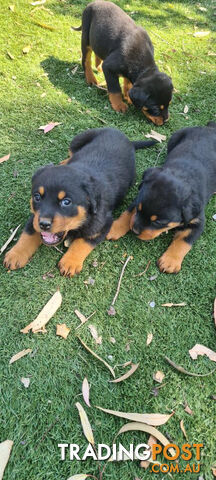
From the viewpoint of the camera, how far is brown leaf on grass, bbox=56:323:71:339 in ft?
9.12

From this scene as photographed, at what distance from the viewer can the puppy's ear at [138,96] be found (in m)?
4.45

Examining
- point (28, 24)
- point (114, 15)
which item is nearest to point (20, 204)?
point (114, 15)

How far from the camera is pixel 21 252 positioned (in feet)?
9.88

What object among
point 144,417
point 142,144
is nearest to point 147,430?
point 144,417

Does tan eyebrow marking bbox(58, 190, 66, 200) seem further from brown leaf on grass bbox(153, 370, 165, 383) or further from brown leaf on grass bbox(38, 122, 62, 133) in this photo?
brown leaf on grass bbox(38, 122, 62, 133)

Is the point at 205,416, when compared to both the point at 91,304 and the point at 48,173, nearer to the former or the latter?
the point at 91,304

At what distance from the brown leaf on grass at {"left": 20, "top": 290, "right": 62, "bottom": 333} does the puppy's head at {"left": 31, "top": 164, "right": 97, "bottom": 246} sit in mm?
473

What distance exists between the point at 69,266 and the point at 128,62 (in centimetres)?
297

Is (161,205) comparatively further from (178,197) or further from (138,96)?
(138,96)

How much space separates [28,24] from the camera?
5676 millimetres

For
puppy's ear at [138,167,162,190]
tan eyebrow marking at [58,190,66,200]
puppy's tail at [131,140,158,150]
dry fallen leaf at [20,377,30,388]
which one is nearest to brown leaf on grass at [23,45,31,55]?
puppy's tail at [131,140,158,150]

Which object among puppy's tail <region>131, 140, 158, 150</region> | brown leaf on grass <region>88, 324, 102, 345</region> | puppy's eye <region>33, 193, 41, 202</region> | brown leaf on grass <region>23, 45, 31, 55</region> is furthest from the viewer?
brown leaf on grass <region>23, 45, 31, 55</region>

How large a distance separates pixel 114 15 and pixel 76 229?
3.37 meters

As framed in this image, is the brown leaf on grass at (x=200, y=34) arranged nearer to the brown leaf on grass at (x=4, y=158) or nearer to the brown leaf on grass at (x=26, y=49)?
the brown leaf on grass at (x=26, y=49)
